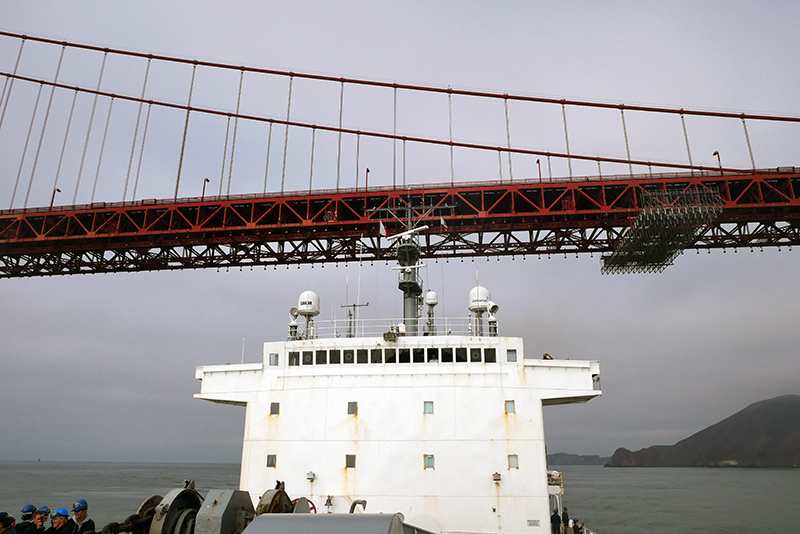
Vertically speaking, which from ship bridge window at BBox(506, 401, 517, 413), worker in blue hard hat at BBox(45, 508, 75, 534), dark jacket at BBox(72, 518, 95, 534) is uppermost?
ship bridge window at BBox(506, 401, 517, 413)

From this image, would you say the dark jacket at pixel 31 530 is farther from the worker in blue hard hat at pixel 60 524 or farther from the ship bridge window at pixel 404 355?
A: the ship bridge window at pixel 404 355

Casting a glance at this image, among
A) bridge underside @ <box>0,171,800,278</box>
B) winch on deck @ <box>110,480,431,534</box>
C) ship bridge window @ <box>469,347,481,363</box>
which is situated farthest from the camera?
bridge underside @ <box>0,171,800,278</box>

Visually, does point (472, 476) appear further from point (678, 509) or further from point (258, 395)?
point (678, 509)

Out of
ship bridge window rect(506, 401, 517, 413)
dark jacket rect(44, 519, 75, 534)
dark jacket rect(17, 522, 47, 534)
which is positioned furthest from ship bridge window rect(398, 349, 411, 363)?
dark jacket rect(17, 522, 47, 534)

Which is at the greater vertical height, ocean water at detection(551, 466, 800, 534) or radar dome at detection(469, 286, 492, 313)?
radar dome at detection(469, 286, 492, 313)

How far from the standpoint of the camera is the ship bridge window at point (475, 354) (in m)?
18.5

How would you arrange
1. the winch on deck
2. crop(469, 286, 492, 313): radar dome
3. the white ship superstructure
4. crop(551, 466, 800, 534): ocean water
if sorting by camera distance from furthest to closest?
crop(551, 466, 800, 534): ocean water → crop(469, 286, 492, 313): radar dome → the white ship superstructure → the winch on deck

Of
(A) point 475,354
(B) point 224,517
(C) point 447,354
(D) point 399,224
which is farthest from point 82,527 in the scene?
(D) point 399,224

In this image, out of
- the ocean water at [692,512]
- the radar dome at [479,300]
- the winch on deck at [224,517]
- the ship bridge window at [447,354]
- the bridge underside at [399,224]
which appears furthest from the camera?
the ocean water at [692,512]

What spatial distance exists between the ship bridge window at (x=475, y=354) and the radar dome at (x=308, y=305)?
702 centimetres

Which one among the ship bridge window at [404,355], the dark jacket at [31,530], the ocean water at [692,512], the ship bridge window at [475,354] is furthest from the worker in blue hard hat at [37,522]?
the ocean water at [692,512]

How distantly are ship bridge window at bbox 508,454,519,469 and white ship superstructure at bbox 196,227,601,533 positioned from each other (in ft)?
0.11

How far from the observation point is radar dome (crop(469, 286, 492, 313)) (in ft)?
69.5

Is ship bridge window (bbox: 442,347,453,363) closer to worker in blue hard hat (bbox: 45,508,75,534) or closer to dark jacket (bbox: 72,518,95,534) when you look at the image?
dark jacket (bbox: 72,518,95,534)
